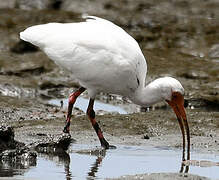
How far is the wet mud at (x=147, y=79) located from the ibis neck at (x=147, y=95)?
657 millimetres

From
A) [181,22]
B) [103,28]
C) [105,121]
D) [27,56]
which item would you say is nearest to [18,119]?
[105,121]

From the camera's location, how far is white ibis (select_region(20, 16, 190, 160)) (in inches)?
477

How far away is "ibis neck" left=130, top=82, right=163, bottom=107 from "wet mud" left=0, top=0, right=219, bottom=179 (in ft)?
2.16

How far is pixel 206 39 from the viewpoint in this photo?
24656mm

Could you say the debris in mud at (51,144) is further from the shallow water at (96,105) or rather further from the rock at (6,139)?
the shallow water at (96,105)

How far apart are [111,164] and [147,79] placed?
9.88 meters

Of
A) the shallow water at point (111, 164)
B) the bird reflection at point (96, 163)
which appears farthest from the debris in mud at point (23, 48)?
the bird reflection at point (96, 163)

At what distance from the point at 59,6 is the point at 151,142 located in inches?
638

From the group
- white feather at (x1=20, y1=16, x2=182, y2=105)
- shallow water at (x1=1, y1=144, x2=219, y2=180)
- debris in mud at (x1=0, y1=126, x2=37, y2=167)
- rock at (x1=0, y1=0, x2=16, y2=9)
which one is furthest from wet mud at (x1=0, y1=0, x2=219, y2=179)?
white feather at (x1=20, y1=16, x2=182, y2=105)

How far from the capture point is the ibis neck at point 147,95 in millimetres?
12336

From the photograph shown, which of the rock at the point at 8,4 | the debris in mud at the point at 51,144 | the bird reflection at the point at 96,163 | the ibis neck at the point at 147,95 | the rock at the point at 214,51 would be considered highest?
the rock at the point at 8,4

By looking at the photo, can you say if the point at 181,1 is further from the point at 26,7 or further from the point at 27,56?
the point at 27,56

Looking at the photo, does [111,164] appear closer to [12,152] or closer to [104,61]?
[12,152]

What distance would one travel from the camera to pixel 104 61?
12203 mm
